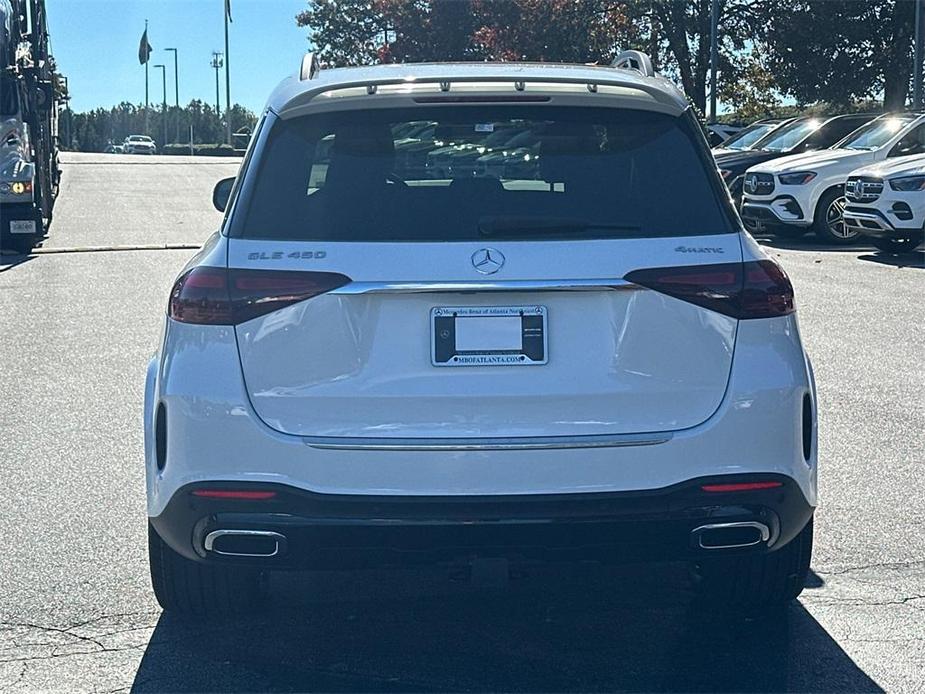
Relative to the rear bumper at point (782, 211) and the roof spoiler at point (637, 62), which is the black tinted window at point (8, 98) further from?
the roof spoiler at point (637, 62)

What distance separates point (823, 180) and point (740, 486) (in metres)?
15.6

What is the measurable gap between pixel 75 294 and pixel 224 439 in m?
10.4

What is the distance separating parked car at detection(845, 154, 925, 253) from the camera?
53.4ft

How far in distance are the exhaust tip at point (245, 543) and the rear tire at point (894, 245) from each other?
1426 cm

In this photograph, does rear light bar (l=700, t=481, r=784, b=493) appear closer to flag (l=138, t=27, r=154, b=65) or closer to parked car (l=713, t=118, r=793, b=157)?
parked car (l=713, t=118, r=793, b=157)

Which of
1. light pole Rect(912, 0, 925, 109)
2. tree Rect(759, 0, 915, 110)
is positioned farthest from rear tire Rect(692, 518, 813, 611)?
tree Rect(759, 0, 915, 110)

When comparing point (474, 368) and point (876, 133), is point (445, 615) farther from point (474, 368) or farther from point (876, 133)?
point (876, 133)

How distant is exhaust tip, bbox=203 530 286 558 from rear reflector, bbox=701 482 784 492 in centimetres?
114

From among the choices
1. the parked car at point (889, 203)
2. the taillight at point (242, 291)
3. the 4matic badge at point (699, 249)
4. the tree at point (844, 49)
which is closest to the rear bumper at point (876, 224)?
the parked car at point (889, 203)

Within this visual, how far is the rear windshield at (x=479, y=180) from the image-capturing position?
3.80 metres

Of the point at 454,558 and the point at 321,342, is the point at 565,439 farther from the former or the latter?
the point at 321,342

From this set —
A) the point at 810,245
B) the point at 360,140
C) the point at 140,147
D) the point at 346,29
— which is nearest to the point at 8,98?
the point at 810,245

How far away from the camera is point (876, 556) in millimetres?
5141

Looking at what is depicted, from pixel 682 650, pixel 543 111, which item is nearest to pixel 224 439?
pixel 543 111
